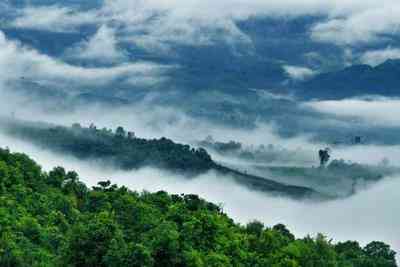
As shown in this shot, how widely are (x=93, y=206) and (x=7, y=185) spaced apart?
398 inches

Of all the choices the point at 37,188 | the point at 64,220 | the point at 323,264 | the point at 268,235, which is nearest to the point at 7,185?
the point at 37,188

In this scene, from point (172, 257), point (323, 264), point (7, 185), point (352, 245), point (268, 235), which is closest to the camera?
point (172, 257)

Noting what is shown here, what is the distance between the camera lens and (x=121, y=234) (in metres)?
66.9

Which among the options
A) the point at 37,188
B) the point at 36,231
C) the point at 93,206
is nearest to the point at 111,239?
the point at 36,231

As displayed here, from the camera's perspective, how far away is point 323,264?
79.8 meters

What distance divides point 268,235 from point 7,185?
32038 mm

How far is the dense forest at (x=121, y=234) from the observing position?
63906 millimetres

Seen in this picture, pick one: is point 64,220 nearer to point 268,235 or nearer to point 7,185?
point 7,185

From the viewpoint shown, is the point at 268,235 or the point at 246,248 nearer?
the point at 246,248

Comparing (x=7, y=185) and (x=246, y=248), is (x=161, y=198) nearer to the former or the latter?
(x=7, y=185)

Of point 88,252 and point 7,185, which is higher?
point 7,185

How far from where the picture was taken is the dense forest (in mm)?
63906

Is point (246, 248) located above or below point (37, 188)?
below

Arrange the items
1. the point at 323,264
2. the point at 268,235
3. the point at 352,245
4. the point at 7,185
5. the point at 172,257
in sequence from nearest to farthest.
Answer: the point at 172,257
the point at 323,264
the point at 268,235
the point at 7,185
the point at 352,245
